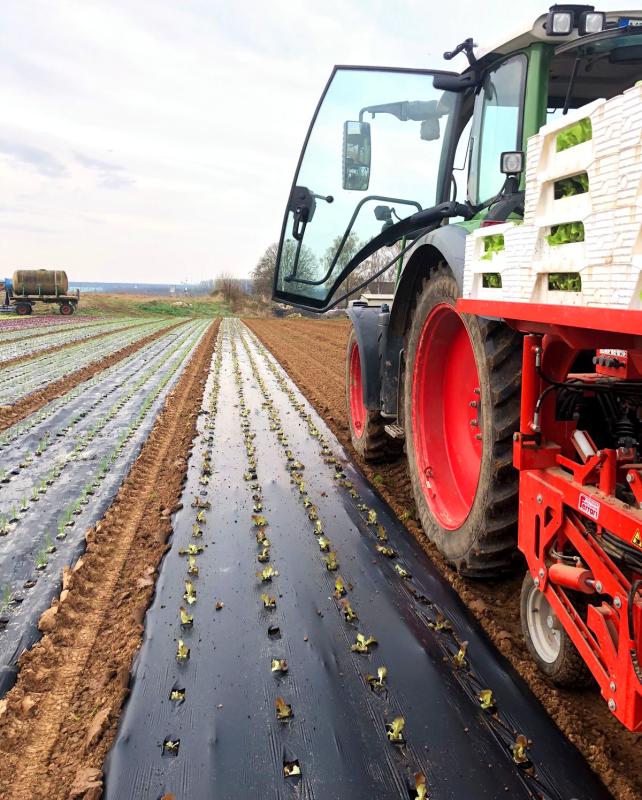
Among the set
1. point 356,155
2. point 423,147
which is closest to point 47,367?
point 356,155

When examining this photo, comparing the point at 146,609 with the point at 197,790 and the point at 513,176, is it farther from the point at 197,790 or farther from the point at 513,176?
the point at 513,176

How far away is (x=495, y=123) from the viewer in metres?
3.18

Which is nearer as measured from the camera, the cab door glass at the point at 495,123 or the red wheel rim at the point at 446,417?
the cab door glass at the point at 495,123

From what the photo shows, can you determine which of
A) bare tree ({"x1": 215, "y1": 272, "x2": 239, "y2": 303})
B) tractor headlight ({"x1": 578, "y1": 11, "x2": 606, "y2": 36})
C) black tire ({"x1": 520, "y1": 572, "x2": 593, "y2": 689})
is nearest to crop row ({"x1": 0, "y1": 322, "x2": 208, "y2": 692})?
black tire ({"x1": 520, "y1": 572, "x2": 593, "y2": 689})

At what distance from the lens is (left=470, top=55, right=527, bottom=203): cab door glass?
2951mm

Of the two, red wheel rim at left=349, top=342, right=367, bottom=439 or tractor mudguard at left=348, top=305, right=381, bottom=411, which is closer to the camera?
tractor mudguard at left=348, top=305, right=381, bottom=411

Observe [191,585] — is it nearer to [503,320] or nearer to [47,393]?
[503,320]

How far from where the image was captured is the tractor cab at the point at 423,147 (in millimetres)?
2836

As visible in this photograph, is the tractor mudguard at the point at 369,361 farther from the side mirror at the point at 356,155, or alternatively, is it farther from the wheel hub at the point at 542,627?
→ the wheel hub at the point at 542,627

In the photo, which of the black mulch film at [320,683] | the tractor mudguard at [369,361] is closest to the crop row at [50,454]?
the black mulch film at [320,683]

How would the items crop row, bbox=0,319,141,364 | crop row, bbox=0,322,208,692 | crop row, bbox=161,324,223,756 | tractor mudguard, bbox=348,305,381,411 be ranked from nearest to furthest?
crop row, bbox=161,324,223,756 < crop row, bbox=0,322,208,692 < tractor mudguard, bbox=348,305,381,411 < crop row, bbox=0,319,141,364

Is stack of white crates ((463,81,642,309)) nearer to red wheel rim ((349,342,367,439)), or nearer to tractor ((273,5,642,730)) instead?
tractor ((273,5,642,730))

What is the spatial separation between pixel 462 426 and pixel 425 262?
97 centimetres

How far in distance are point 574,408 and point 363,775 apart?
148 cm
